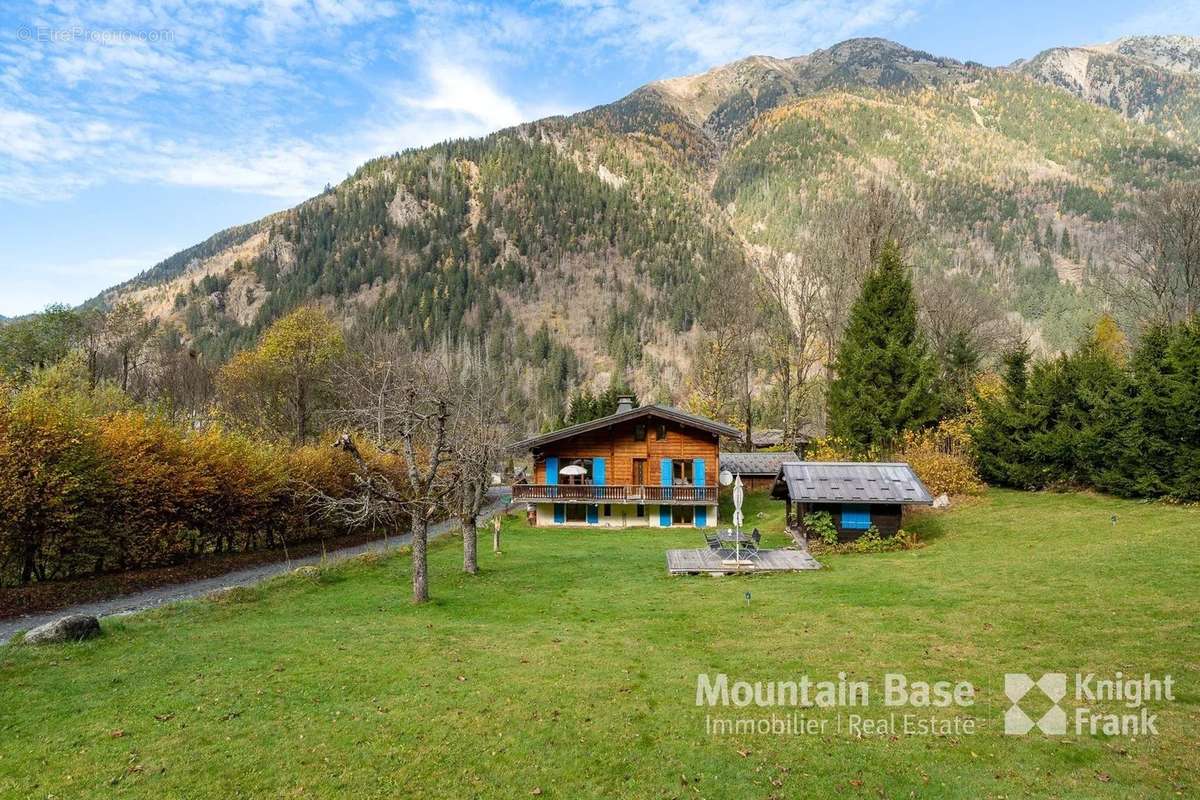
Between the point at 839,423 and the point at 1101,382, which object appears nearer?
the point at 1101,382

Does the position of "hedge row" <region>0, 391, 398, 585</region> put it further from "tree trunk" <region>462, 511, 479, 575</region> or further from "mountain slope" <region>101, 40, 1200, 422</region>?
"mountain slope" <region>101, 40, 1200, 422</region>

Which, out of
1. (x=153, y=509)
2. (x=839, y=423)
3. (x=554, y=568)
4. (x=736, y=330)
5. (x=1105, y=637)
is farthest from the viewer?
(x=736, y=330)

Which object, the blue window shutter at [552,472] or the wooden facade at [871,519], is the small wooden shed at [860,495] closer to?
the wooden facade at [871,519]

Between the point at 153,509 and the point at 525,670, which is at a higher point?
the point at 153,509

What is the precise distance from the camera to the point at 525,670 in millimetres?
11156

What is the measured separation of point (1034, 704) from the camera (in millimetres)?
8688

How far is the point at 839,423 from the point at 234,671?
107ft

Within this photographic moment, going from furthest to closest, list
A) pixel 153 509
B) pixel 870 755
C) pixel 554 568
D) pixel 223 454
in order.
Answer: pixel 223 454 → pixel 153 509 → pixel 554 568 → pixel 870 755

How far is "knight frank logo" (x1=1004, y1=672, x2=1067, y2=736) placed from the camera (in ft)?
26.5

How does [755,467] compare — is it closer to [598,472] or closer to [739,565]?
[598,472]

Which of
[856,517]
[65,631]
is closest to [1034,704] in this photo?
[856,517]

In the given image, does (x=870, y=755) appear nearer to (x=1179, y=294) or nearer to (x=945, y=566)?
(x=945, y=566)

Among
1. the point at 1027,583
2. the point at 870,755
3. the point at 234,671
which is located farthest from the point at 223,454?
the point at 1027,583

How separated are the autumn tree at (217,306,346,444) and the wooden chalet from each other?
74.5 feet
